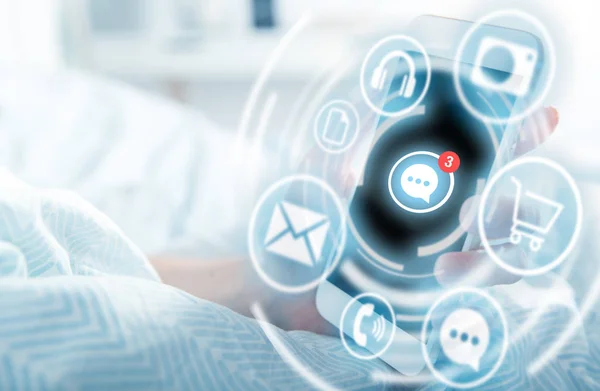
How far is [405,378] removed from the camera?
35cm

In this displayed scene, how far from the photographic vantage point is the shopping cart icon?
0.35 metres

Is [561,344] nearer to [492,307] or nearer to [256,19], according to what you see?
[492,307]

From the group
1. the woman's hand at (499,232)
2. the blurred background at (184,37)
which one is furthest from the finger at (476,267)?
the blurred background at (184,37)

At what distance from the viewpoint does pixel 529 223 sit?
35 cm

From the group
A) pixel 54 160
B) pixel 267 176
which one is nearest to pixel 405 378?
pixel 267 176

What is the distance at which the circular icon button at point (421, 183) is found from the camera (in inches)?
14.3

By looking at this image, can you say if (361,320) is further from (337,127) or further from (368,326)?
(337,127)

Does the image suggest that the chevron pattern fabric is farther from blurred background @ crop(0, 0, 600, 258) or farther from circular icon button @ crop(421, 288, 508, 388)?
blurred background @ crop(0, 0, 600, 258)

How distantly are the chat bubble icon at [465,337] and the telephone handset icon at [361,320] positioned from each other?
0.06 metres

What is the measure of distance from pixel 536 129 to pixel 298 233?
0.18 m

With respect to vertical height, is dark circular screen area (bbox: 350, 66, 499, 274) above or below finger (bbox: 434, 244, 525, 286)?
above

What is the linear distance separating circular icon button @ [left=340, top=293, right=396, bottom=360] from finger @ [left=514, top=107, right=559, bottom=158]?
0.13 meters

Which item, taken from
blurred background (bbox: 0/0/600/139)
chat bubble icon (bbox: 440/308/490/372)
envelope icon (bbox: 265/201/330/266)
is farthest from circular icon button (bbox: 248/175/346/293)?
blurred background (bbox: 0/0/600/139)

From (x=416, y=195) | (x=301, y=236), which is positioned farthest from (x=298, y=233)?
(x=416, y=195)
